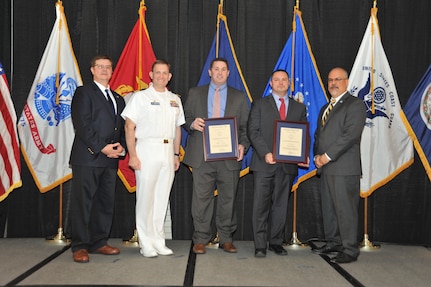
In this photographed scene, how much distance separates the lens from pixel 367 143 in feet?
15.0

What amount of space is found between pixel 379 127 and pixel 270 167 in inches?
53.4

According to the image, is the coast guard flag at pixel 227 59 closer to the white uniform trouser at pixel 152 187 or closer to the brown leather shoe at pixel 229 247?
the brown leather shoe at pixel 229 247

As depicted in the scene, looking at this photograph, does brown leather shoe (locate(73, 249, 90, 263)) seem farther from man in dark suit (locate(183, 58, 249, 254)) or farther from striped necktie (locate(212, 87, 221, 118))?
striped necktie (locate(212, 87, 221, 118))

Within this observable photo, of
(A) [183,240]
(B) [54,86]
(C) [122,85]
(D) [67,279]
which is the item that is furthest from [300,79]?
(D) [67,279]

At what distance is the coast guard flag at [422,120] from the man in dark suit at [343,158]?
914 mm

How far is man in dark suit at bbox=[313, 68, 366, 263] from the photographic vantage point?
393 cm

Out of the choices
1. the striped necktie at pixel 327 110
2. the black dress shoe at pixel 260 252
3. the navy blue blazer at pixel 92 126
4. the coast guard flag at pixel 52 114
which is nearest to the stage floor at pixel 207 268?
the black dress shoe at pixel 260 252

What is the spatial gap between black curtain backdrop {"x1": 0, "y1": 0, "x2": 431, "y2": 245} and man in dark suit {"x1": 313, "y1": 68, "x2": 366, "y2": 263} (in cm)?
87

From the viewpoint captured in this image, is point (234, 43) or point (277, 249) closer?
point (277, 249)

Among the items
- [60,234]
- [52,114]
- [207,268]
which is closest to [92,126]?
[52,114]

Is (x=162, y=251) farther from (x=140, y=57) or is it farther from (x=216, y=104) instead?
(x=140, y=57)

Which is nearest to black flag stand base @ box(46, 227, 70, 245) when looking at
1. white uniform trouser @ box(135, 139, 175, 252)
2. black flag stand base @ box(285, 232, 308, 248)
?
white uniform trouser @ box(135, 139, 175, 252)

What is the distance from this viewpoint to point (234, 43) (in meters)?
4.93

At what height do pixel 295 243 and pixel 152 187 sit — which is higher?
pixel 152 187
